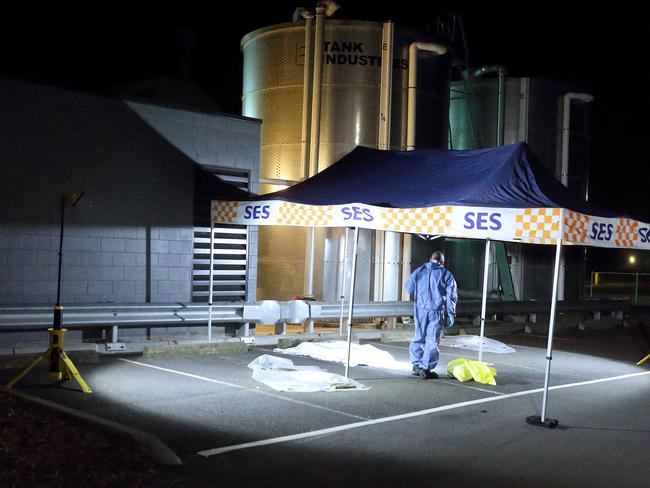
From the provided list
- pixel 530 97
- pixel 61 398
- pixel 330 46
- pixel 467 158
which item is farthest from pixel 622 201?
pixel 61 398

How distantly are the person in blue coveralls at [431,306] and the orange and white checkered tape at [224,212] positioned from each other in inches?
140

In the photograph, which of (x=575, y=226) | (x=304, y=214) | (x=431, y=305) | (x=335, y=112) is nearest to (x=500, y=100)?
(x=335, y=112)

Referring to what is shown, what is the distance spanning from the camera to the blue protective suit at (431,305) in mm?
11086

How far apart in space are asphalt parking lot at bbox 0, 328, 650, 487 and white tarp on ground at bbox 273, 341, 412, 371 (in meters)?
0.38

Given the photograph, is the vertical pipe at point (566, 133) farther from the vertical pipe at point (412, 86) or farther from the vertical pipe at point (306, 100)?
the vertical pipe at point (306, 100)

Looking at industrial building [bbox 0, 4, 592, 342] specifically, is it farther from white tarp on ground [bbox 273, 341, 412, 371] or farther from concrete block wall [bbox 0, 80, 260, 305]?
white tarp on ground [bbox 273, 341, 412, 371]

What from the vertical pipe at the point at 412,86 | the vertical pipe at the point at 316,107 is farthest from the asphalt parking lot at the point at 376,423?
the vertical pipe at the point at 412,86

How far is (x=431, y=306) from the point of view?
11070 millimetres

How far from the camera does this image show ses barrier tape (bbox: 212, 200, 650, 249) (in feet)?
30.5

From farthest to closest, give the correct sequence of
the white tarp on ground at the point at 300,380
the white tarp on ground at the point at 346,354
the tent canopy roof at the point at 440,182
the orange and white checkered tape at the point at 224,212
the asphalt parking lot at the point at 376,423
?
1. the orange and white checkered tape at the point at 224,212
2. the white tarp on ground at the point at 346,354
3. the tent canopy roof at the point at 440,182
4. the white tarp on ground at the point at 300,380
5. the asphalt parking lot at the point at 376,423

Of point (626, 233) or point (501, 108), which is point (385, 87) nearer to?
point (501, 108)

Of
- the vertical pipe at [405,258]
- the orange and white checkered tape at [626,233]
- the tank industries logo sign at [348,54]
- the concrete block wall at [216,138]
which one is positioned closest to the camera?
the orange and white checkered tape at [626,233]

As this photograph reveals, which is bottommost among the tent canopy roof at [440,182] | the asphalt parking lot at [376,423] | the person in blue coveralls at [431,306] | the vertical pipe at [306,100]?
the asphalt parking lot at [376,423]

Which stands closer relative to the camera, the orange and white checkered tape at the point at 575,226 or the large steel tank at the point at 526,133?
the orange and white checkered tape at the point at 575,226
